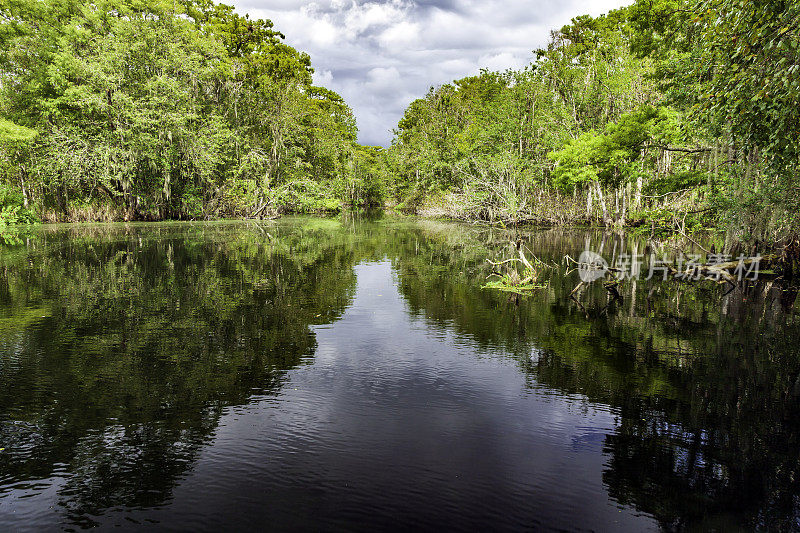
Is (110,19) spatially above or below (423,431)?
above

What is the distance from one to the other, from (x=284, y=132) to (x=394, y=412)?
5392 centimetres

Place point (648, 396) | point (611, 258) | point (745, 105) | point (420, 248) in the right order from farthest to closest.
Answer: point (420, 248) < point (611, 258) < point (745, 105) < point (648, 396)

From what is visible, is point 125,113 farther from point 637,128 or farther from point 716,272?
point 716,272

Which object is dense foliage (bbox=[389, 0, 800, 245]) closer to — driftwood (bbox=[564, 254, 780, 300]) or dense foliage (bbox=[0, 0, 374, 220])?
driftwood (bbox=[564, 254, 780, 300])

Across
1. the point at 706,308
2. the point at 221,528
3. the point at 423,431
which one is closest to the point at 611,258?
the point at 706,308

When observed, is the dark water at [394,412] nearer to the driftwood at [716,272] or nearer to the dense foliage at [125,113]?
the driftwood at [716,272]

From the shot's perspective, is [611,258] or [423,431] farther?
[611,258]

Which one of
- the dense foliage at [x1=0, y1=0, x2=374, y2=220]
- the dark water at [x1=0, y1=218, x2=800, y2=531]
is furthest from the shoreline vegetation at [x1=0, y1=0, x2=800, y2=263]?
the dark water at [x1=0, y1=218, x2=800, y2=531]

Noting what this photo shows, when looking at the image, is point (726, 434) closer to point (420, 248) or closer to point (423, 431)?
point (423, 431)

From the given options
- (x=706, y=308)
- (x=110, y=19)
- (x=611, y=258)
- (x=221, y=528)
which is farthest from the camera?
(x=110, y=19)

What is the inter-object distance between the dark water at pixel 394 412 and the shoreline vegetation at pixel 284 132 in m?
8.96

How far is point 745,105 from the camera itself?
11273 mm

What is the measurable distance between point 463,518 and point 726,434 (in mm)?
4681

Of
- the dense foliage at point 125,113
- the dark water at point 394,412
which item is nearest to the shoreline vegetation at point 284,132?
the dense foliage at point 125,113
